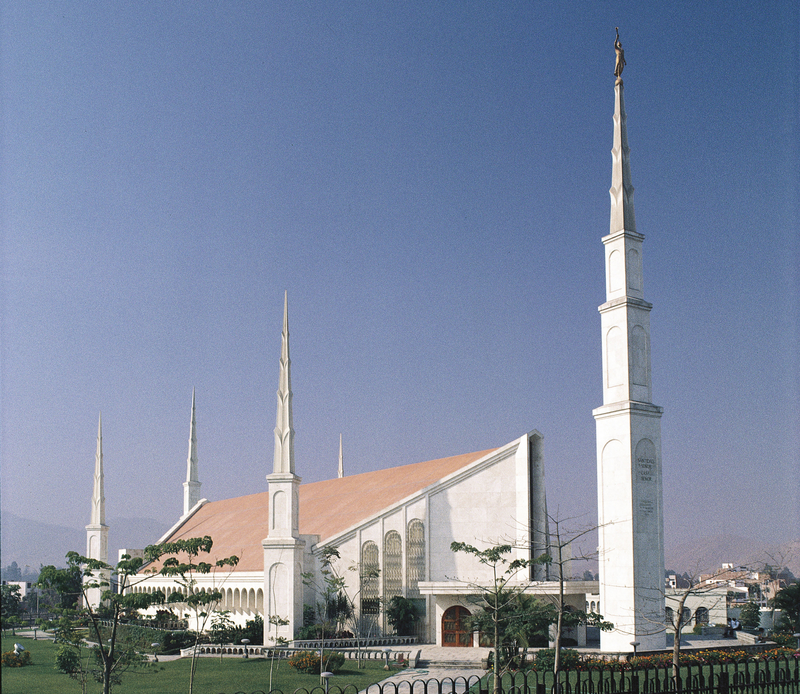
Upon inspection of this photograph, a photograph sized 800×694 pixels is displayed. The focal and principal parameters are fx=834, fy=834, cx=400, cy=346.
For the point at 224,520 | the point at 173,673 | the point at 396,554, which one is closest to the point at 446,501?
the point at 396,554

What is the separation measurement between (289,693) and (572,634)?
55.8 ft

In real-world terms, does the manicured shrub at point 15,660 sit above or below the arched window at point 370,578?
below

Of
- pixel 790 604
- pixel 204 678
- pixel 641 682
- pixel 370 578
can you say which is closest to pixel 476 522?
pixel 370 578

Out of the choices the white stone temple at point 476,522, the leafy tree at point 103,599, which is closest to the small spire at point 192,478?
the white stone temple at point 476,522

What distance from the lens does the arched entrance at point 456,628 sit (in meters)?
40.3

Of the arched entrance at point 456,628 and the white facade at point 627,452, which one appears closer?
the white facade at point 627,452

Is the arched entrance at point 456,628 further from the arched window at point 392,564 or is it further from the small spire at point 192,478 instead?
the small spire at point 192,478

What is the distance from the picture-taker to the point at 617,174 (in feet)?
117

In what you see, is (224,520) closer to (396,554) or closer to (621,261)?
(396,554)

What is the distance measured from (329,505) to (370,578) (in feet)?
33.5

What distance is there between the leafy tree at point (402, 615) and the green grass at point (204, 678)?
20.7 feet

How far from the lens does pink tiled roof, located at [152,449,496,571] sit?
46312mm

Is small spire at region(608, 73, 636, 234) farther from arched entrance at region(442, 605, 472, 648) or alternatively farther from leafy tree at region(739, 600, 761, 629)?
leafy tree at region(739, 600, 761, 629)

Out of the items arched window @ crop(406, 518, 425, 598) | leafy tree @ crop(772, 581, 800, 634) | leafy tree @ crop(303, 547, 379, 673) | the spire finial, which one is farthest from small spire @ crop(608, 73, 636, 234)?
leafy tree @ crop(772, 581, 800, 634)
